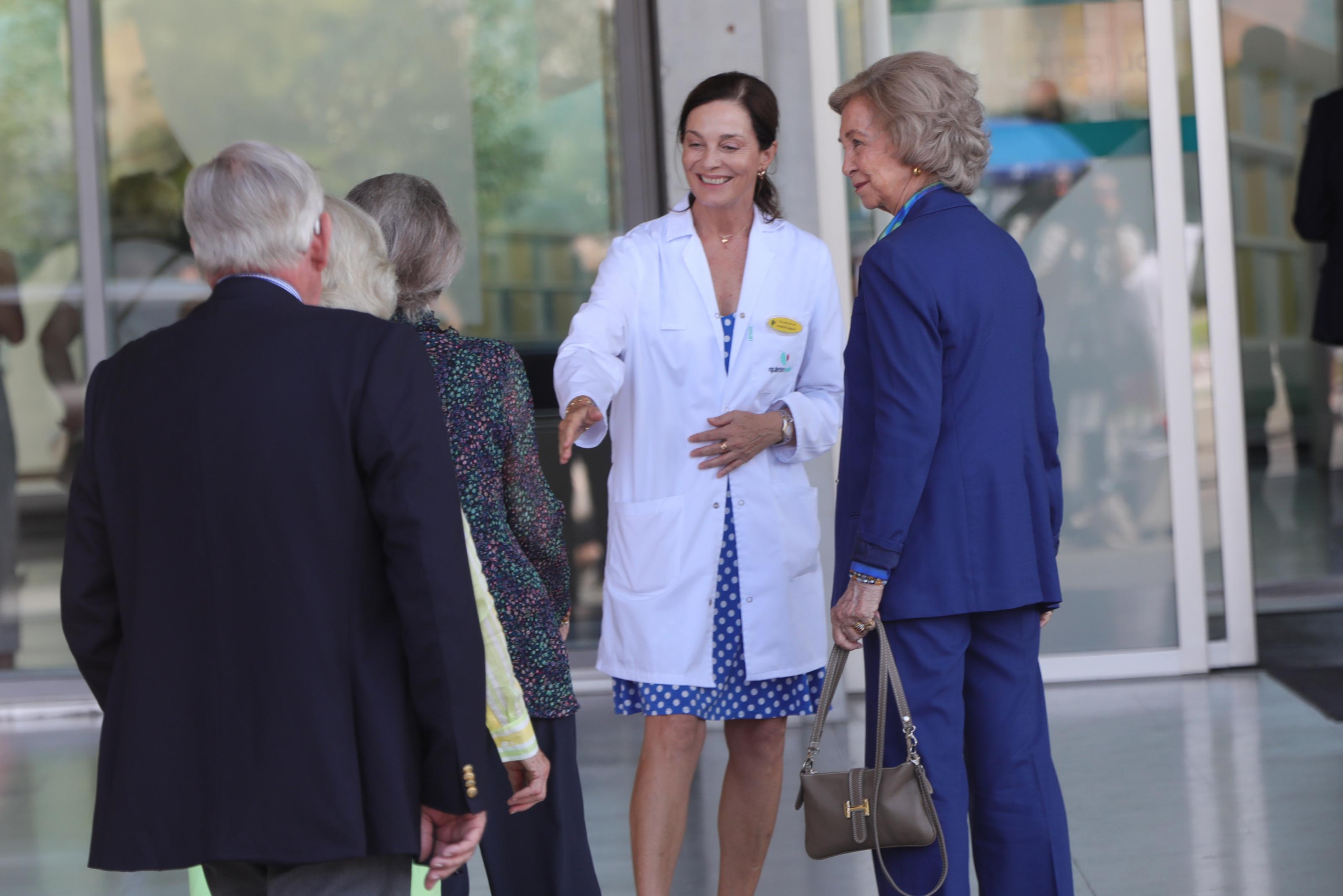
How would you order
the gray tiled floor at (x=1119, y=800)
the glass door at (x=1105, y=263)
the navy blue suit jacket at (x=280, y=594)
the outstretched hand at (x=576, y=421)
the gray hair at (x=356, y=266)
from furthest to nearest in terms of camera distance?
1. the glass door at (x=1105, y=263)
2. the gray tiled floor at (x=1119, y=800)
3. the outstretched hand at (x=576, y=421)
4. the gray hair at (x=356, y=266)
5. the navy blue suit jacket at (x=280, y=594)

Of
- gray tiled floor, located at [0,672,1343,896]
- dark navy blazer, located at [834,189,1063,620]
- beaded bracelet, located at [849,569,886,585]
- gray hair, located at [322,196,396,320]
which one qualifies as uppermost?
gray hair, located at [322,196,396,320]

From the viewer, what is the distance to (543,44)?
5770 millimetres

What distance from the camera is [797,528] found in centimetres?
304

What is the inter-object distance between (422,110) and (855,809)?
406 centimetres

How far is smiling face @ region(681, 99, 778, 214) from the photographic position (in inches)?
119

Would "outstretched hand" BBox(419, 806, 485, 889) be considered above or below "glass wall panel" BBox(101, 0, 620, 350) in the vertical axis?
below

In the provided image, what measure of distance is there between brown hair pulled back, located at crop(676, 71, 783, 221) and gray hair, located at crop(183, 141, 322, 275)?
1465mm

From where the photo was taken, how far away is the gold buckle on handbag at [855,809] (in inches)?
97.7

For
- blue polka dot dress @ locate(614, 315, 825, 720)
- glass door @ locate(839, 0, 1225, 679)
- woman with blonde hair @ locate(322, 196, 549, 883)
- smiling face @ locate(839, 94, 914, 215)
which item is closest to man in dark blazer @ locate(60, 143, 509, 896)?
woman with blonde hair @ locate(322, 196, 549, 883)

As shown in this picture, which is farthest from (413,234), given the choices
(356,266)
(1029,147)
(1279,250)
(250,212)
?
(1279,250)

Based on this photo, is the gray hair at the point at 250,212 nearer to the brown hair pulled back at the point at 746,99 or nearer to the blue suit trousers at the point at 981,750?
the blue suit trousers at the point at 981,750

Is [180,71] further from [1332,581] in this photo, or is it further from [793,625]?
[1332,581]

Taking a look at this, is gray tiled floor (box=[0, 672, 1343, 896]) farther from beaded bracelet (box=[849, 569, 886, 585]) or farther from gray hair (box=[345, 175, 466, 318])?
gray hair (box=[345, 175, 466, 318])

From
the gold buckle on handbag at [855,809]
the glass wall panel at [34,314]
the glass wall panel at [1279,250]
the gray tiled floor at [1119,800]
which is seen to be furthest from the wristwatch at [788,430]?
the glass wall panel at [1279,250]
